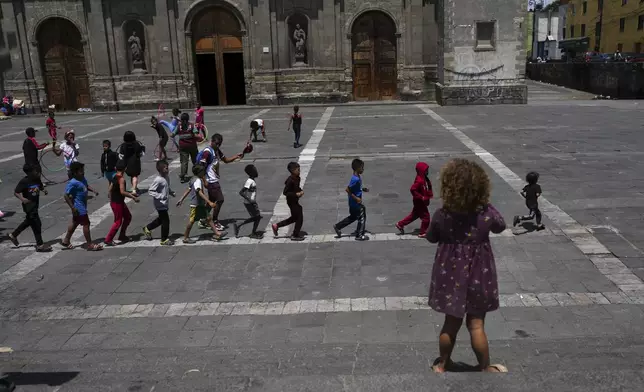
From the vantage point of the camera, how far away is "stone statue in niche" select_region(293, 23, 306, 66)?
29.4m

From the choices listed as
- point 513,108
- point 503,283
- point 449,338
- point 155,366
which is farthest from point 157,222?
point 513,108

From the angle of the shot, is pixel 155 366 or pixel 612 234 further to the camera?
pixel 612 234

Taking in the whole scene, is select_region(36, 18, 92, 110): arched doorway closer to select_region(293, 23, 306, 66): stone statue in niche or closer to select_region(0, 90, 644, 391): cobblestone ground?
select_region(293, 23, 306, 66): stone statue in niche

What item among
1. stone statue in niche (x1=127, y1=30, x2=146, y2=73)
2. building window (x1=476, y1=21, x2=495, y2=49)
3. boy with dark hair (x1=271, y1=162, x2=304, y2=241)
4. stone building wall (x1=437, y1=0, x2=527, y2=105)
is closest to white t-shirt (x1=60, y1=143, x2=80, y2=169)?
boy with dark hair (x1=271, y1=162, x2=304, y2=241)

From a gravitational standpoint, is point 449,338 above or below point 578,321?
above

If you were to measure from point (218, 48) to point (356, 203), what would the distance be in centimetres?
2397

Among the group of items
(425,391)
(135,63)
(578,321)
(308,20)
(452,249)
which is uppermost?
(308,20)

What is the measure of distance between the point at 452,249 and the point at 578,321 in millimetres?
2662

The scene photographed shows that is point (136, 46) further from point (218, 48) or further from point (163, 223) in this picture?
point (163, 223)

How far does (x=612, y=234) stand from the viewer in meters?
8.24

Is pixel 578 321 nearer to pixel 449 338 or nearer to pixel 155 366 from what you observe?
pixel 449 338

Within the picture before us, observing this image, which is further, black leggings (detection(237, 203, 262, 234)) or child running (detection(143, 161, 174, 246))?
black leggings (detection(237, 203, 262, 234))

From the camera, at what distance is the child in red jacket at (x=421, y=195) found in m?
8.14

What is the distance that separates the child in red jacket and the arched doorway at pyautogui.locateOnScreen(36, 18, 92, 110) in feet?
87.9
